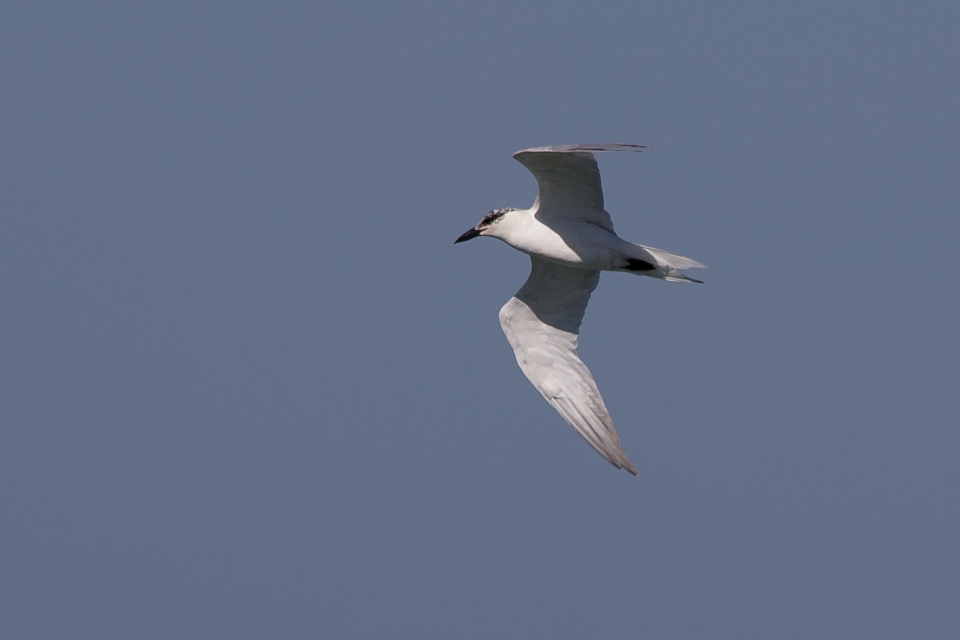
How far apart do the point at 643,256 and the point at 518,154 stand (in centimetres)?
197

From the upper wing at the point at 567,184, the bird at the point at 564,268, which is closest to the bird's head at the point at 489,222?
the bird at the point at 564,268

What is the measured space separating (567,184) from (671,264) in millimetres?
1465

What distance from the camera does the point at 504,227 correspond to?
15719mm

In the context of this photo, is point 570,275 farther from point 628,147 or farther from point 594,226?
point 628,147

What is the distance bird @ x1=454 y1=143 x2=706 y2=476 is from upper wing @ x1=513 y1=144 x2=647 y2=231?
0.01 meters

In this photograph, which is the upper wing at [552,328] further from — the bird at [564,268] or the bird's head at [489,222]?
the bird's head at [489,222]

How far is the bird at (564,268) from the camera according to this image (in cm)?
1472

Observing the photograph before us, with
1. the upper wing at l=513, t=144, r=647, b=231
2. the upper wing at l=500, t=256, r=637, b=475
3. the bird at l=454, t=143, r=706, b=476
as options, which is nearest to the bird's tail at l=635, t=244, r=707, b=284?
the bird at l=454, t=143, r=706, b=476

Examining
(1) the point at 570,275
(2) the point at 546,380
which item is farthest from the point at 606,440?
(1) the point at 570,275

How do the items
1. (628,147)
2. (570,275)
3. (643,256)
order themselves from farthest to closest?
(570,275), (643,256), (628,147)

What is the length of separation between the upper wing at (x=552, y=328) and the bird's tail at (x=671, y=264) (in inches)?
52.9

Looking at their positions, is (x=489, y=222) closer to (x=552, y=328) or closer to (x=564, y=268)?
(x=564, y=268)

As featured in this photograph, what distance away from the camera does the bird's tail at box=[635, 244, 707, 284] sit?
1505cm

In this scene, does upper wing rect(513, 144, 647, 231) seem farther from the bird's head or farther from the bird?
the bird's head
